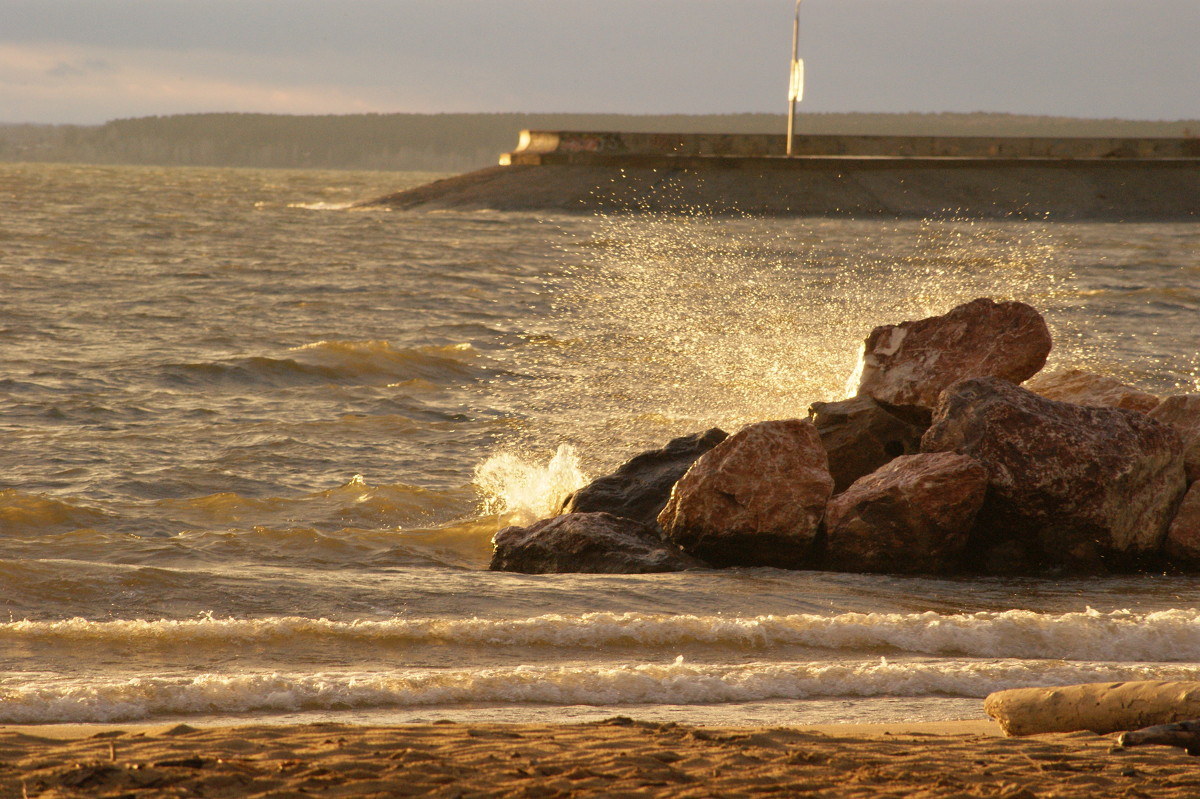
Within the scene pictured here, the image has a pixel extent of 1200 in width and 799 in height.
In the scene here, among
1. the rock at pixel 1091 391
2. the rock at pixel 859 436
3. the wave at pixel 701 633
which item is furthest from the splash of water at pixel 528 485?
the rock at pixel 1091 391

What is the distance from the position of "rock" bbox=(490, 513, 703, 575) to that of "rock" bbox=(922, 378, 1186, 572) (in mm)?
1662

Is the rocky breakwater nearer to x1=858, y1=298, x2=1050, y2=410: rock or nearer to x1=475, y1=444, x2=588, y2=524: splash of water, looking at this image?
x1=858, y1=298, x2=1050, y2=410: rock

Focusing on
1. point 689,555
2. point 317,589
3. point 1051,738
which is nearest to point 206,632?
point 317,589

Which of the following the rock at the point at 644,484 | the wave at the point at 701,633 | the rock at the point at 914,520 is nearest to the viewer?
the wave at the point at 701,633

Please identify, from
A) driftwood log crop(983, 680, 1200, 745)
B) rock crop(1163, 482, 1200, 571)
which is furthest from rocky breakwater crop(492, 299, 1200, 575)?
driftwood log crop(983, 680, 1200, 745)

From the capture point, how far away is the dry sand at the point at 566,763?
9.60ft

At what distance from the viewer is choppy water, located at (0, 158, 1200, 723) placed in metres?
4.40

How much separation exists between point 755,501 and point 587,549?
0.94 m

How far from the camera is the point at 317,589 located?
5.69 meters

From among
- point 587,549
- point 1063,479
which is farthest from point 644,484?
point 1063,479

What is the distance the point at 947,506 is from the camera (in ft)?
20.8

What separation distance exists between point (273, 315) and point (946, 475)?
13.8 meters

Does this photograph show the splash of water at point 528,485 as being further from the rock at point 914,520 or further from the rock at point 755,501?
the rock at point 914,520

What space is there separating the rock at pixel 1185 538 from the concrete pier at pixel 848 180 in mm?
38202
